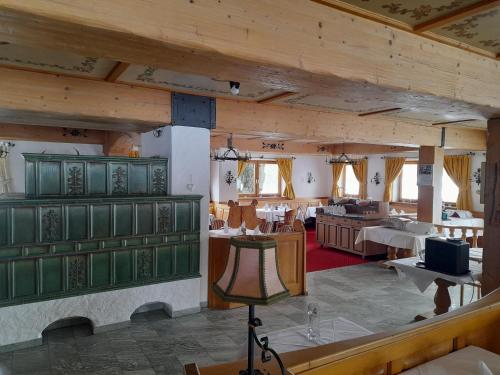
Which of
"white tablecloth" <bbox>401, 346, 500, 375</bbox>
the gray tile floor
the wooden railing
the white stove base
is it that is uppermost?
the wooden railing

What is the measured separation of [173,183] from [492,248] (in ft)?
11.8

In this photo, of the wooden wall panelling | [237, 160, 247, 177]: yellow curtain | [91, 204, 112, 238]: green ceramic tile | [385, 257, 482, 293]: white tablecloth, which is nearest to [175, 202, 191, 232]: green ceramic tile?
[91, 204, 112, 238]: green ceramic tile

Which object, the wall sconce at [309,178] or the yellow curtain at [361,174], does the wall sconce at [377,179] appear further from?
the wall sconce at [309,178]

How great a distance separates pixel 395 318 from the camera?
4.86 metres

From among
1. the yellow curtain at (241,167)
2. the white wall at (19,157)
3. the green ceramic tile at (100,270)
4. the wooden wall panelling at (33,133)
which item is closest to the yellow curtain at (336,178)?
the yellow curtain at (241,167)

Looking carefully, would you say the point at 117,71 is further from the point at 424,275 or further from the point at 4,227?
the point at 424,275

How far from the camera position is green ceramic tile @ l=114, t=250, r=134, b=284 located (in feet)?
14.8

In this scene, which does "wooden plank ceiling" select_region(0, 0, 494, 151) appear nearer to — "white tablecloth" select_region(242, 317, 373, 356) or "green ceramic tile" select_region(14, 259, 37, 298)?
"white tablecloth" select_region(242, 317, 373, 356)

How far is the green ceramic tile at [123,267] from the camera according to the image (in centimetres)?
451

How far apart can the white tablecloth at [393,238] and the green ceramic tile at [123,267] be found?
4.98m

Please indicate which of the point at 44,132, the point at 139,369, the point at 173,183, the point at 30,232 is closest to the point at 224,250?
the point at 173,183

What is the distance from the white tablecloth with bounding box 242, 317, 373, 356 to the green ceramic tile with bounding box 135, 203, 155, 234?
8.30ft

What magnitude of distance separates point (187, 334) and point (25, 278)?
1852mm

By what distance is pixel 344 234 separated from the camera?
8.95m
